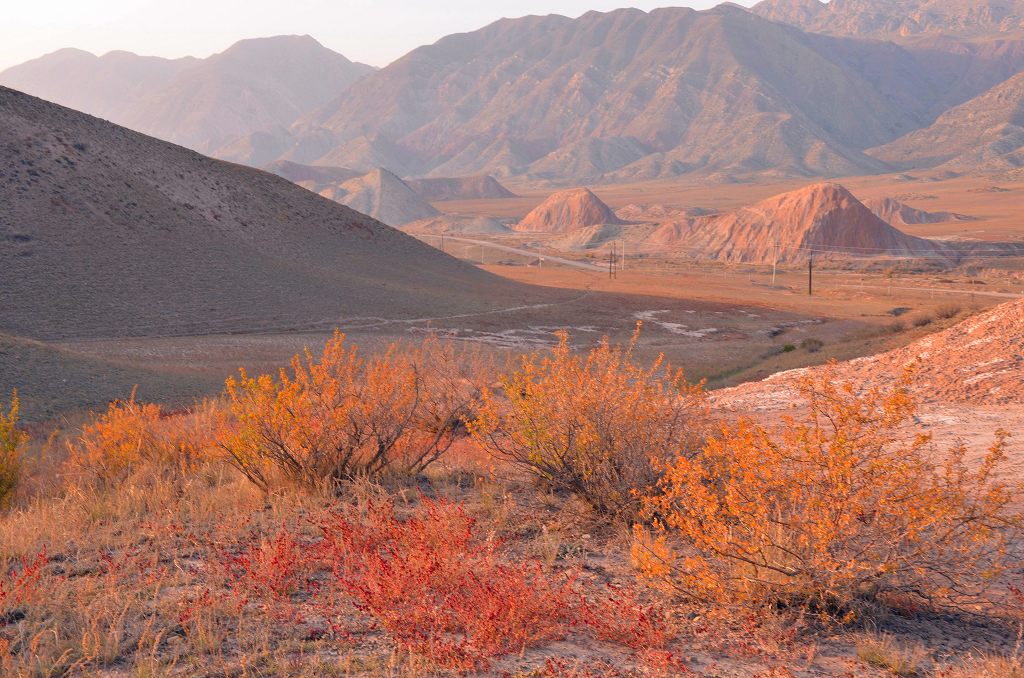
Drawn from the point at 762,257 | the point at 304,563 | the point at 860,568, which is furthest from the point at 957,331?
the point at 762,257

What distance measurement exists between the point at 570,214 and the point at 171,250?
82.7 m

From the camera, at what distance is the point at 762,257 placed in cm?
7994

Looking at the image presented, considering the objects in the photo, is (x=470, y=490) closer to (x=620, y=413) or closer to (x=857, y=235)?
(x=620, y=413)

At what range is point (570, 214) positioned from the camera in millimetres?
117312

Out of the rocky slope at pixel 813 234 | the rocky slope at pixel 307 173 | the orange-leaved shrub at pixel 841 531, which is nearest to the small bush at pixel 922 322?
the orange-leaved shrub at pixel 841 531

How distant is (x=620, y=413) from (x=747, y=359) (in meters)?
23.0

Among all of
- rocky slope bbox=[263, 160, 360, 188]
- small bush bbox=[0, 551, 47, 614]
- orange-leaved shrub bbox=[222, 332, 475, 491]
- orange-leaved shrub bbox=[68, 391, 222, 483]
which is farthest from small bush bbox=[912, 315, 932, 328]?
rocky slope bbox=[263, 160, 360, 188]

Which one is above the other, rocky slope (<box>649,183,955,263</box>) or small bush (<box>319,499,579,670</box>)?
rocky slope (<box>649,183,955,263</box>)

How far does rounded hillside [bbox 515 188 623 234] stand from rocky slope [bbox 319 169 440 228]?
2419 centimetres

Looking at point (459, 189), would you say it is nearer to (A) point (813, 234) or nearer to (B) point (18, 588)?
(A) point (813, 234)

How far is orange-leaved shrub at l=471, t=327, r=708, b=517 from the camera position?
23.5ft

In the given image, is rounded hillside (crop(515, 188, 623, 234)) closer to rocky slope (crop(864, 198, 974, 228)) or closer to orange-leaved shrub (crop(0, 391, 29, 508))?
rocky slope (crop(864, 198, 974, 228))

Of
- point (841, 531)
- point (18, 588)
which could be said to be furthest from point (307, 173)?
point (841, 531)

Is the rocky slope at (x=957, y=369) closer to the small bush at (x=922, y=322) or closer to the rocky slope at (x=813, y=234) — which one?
the small bush at (x=922, y=322)
